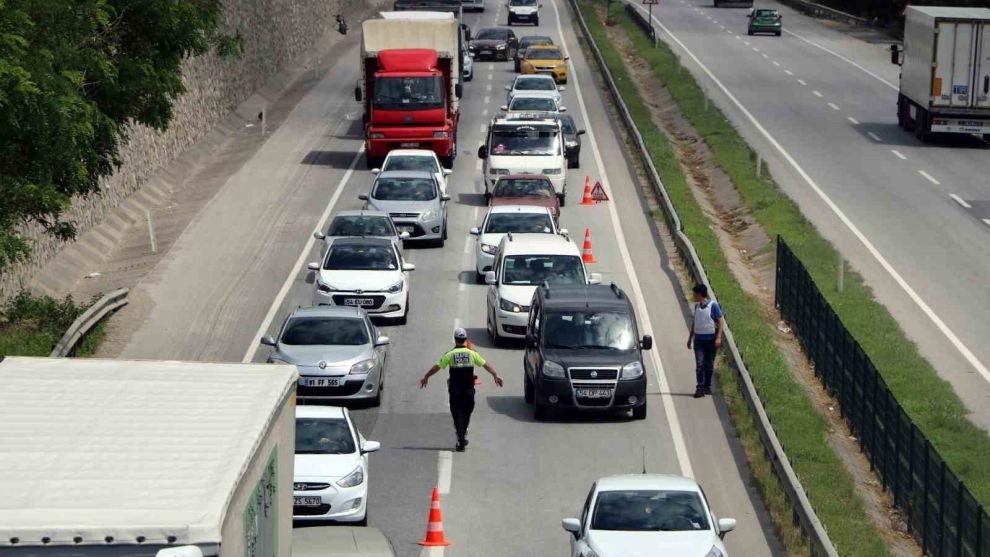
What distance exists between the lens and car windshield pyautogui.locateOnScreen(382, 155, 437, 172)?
42.3m

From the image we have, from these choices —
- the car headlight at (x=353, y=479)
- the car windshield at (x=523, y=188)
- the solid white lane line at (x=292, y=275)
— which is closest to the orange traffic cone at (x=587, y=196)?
the car windshield at (x=523, y=188)

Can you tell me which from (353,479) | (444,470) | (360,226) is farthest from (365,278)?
(353,479)

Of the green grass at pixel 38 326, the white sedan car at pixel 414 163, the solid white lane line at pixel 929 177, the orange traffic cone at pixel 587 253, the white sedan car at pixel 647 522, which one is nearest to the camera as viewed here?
the white sedan car at pixel 647 522

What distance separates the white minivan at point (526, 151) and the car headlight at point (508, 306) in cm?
1401

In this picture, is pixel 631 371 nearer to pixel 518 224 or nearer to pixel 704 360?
pixel 704 360

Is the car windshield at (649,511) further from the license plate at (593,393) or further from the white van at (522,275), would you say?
the white van at (522,275)

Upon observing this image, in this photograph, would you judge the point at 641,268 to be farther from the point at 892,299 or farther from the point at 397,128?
the point at 397,128

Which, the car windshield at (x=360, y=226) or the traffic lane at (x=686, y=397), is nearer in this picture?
the traffic lane at (x=686, y=397)

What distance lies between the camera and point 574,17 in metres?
100

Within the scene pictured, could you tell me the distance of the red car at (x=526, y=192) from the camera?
3925 centimetres

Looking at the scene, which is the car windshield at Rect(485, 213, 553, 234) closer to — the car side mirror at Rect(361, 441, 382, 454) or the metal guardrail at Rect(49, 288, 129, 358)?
the metal guardrail at Rect(49, 288, 129, 358)

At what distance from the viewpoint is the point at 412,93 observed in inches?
1844

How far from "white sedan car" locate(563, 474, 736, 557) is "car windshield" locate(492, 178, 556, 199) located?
22988 millimetres

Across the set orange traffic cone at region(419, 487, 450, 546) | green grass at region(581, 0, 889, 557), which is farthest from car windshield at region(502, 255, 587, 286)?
orange traffic cone at region(419, 487, 450, 546)
